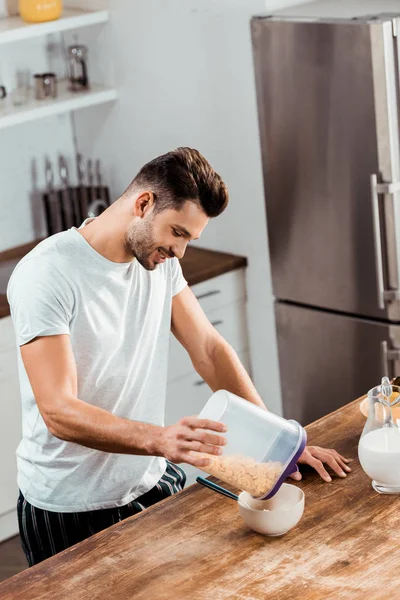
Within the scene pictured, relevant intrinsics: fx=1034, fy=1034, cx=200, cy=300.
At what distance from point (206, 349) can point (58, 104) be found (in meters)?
1.77

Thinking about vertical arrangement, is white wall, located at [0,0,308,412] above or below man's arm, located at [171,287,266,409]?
above

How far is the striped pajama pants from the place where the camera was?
7.68 feet

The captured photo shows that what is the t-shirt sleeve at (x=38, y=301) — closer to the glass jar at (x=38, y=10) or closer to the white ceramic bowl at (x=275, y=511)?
the white ceramic bowl at (x=275, y=511)

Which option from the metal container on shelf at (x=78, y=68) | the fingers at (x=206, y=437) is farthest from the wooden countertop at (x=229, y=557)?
the metal container on shelf at (x=78, y=68)

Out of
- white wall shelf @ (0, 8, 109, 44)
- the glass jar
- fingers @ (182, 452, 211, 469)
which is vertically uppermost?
the glass jar

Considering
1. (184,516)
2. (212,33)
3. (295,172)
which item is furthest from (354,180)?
(184,516)

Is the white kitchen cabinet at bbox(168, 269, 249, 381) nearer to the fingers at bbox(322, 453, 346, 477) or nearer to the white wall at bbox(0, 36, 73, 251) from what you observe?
the white wall at bbox(0, 36, 73, 251)

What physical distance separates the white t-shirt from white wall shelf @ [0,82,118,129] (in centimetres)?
161

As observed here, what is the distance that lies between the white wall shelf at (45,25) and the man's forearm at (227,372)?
179 cm

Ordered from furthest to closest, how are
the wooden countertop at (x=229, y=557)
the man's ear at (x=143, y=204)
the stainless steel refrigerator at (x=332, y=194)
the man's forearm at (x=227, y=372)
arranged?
the stainless steel refrigerator at (x=332, y=194), the man's forearm at (x=227, y=372), the man's ear at (x=143, y=204), the wooden countertop at (x=229, y=557)

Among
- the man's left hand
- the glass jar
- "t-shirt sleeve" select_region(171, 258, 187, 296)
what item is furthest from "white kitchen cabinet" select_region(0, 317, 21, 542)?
the man's left hand

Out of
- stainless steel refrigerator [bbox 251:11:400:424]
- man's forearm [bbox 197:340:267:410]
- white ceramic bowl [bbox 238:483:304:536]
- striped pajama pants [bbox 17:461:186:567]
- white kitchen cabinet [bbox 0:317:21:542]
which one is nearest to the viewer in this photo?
white ceramic bowl [bbox 238:483:304:536]

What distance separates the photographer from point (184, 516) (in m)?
2.05

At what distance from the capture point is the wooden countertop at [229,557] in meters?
1.79
